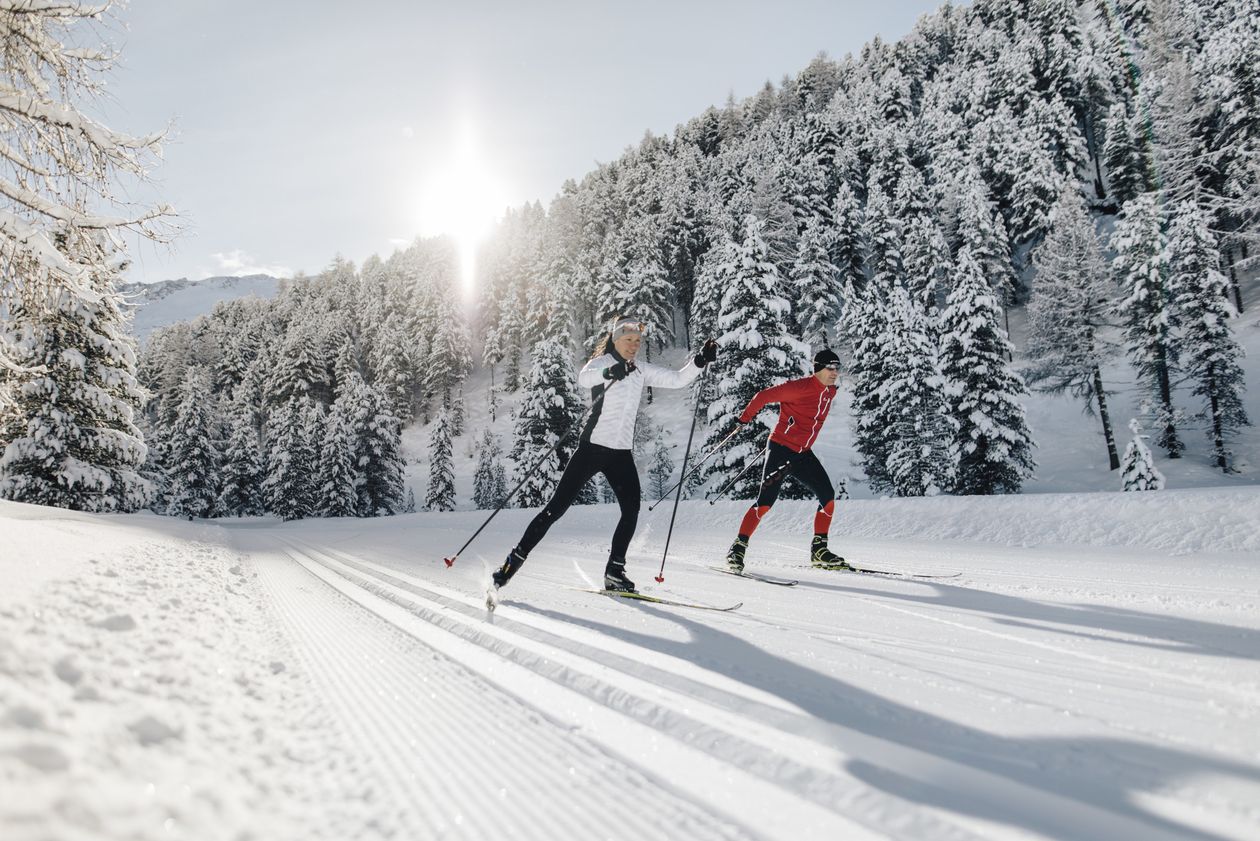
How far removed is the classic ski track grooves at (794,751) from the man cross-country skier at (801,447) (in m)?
3.52

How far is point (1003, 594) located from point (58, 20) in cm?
1112

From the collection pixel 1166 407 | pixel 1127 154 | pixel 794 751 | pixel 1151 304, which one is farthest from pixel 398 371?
pixel 794 751

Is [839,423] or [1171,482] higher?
[839,423]

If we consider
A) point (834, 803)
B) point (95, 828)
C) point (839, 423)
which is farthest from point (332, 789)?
point (839, 423)

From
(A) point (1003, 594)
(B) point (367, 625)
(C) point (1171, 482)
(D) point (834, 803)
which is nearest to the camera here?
(D) point (834, 803)

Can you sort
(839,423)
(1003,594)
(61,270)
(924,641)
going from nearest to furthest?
(924,641)
(1003,594)
(61,270)
(839,423)

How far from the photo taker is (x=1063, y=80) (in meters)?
55.7

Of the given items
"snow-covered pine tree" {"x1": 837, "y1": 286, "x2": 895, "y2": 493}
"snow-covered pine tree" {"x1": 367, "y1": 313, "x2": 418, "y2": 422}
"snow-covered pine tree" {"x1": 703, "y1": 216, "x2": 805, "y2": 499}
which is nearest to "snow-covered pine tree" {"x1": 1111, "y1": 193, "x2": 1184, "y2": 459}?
"snow-covered pine tree" {"x1": 837, "y1": 286, "x2": 895, "y2": 493}

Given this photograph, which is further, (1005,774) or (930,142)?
(930,142)

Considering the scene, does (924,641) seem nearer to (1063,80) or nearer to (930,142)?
(930,142)

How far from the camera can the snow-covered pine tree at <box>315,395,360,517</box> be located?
39.3 metres

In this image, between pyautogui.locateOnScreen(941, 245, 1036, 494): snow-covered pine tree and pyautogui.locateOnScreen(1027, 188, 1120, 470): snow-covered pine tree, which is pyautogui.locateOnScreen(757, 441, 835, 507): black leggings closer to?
pyautogui.locateOnScreen(941, 245, 1036, 494): snow-covered pine tree

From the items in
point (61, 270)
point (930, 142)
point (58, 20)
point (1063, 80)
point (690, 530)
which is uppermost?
point (1063, 80)

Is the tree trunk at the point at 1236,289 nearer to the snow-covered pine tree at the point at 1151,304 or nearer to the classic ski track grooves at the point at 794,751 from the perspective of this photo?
the snow-covered pine tree at the point at 1151,304
